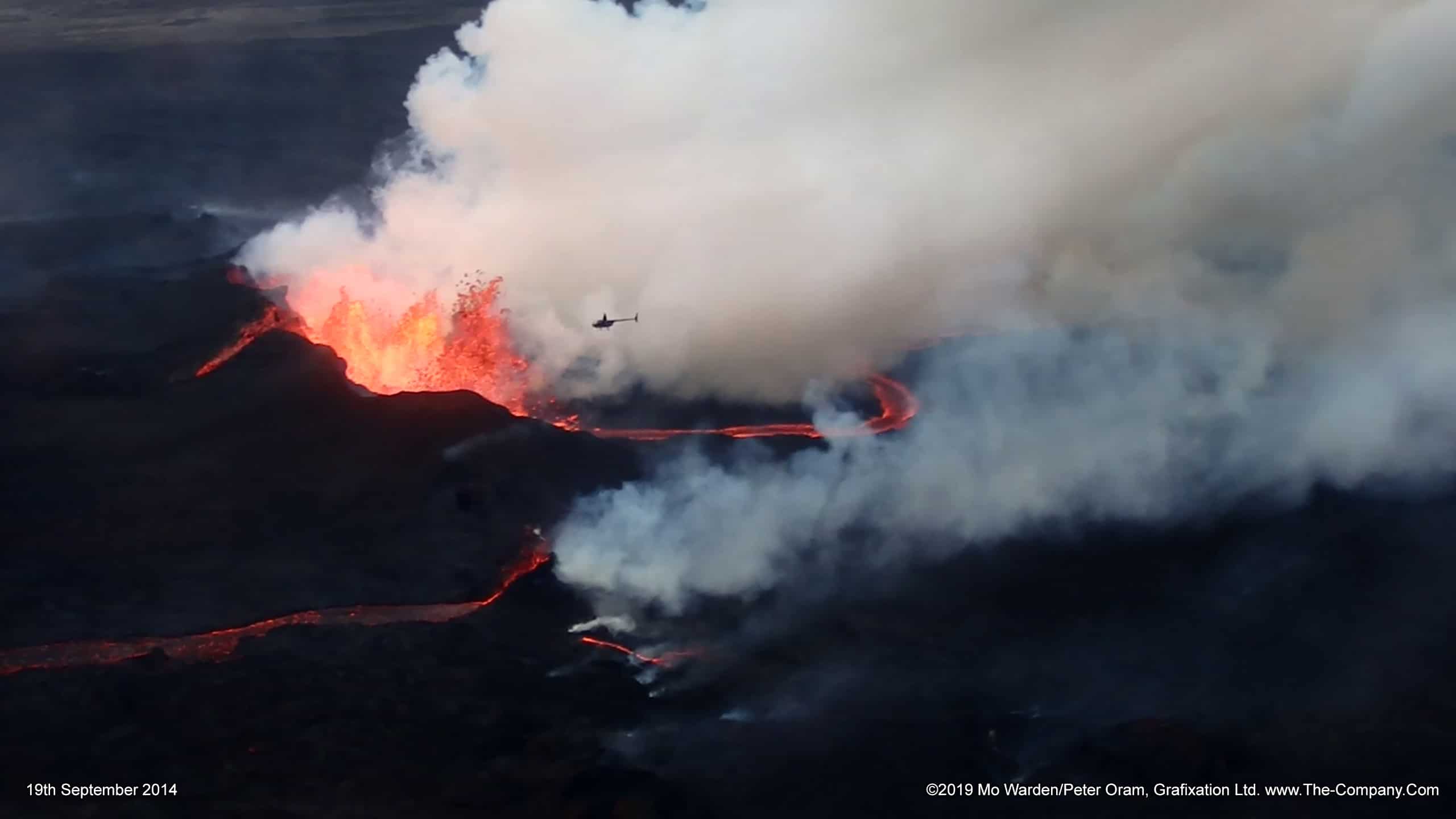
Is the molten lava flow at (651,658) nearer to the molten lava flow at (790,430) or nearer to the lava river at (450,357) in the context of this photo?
the molten lava flow at (790,430)

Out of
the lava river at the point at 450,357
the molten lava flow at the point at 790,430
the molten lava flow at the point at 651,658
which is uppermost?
the lava river at the point at 450,357

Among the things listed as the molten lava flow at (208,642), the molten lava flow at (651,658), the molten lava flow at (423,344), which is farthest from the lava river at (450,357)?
the molten lava flow at (651,658)

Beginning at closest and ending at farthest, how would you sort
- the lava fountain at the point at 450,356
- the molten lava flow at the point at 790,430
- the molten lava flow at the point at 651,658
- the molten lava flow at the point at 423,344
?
the molten lava flow at the point at 651,658 → the molten lava flow at the point at 790,430 → the lava fountain at the point at 450,356 → the molten lava flow at the point at 423,344

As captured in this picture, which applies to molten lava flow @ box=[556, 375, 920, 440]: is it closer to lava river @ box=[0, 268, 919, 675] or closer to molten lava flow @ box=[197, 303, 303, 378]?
lava river @ box=[0, 268, 919, 675]

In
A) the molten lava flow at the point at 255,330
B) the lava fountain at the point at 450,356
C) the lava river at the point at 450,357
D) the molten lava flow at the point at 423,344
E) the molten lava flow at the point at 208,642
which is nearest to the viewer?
the molten lava flow at the point at 208,642

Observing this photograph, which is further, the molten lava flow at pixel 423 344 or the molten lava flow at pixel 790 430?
the molten lava flow at pixel 423 344

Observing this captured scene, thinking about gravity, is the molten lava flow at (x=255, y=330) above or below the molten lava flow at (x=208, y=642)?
above

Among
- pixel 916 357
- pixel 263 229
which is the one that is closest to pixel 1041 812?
pixel 916 357
